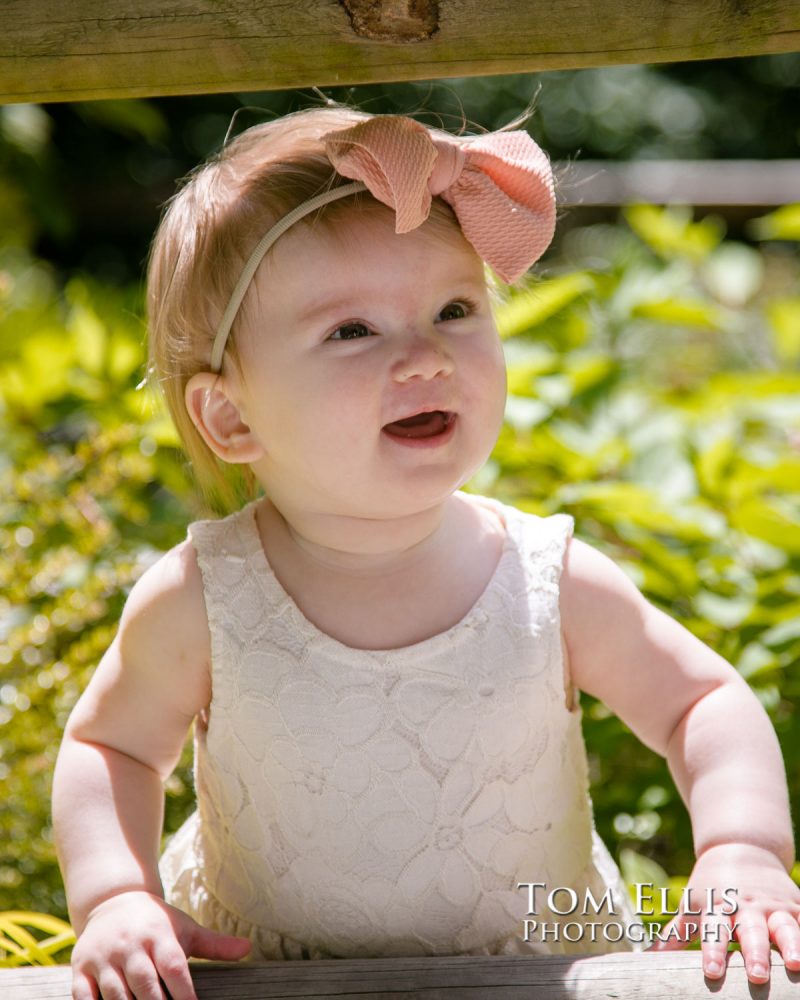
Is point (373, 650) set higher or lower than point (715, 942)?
higher

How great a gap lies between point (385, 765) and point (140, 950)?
0.33m

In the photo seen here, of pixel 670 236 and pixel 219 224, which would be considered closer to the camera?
pixel 219 224

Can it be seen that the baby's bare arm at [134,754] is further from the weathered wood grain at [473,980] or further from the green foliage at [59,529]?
the green foliage at [59,529]

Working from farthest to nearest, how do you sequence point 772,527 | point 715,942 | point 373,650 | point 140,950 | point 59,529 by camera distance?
point 59,529 < point 772,527 < point 373,650 < point 140,950 < point 715,942

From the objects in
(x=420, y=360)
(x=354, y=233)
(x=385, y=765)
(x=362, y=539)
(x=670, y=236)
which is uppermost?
(x=670, y=236)

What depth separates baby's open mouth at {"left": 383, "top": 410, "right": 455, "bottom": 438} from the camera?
1.32 metres

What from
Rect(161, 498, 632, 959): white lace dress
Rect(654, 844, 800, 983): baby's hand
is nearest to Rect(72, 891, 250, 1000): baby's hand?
Rect(161, 498, 632, 959): white lace dress

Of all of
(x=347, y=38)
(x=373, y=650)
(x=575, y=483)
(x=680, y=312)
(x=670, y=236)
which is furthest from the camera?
(x=670, y=236)

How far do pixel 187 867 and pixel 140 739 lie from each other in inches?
11.2

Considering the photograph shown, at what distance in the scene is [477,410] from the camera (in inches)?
53.0

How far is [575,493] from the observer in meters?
1.97

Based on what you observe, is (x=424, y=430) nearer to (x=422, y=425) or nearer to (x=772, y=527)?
(x=422, y=425)

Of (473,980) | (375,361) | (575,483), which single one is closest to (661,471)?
(575,483)

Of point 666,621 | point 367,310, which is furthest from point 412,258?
point 666,621
